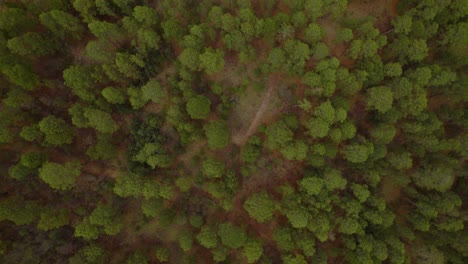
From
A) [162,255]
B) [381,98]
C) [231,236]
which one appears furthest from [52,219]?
[381,98]

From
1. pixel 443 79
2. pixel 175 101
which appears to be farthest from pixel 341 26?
pixel 175 101

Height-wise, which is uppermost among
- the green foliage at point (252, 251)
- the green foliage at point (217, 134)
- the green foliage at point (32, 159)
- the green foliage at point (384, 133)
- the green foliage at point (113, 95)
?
the green foliage at point (384, 133)

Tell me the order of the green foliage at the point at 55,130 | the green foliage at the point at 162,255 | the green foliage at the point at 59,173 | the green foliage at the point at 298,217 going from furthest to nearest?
the green foliage at the point at 162,255, the green foliage at the point at 298,217, the green foliage at the point at 55,130, the green foliage at the point at 59,173

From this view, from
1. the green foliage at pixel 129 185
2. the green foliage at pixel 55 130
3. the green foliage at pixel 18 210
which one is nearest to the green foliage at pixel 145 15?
the green foliage at pixel 55 130

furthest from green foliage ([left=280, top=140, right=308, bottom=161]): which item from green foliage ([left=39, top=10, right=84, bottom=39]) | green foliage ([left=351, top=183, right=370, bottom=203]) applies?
green foliage ([left=39, top=10, right=84, bottom=39])

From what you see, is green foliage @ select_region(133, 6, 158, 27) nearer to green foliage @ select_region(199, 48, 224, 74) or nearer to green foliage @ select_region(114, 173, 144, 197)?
green foliage @ select_region(199, 48, 224, 74)

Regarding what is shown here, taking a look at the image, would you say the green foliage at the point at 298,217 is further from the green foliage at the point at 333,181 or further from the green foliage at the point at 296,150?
the green foliage at the point at 296,150
